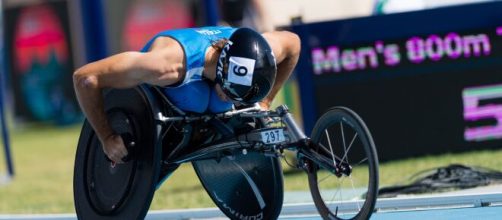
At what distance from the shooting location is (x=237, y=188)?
6.27 metres

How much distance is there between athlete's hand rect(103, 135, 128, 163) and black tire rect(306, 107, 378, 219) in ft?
3.43

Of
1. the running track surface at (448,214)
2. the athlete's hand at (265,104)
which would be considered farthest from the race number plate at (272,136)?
the running track surface at (448,214)

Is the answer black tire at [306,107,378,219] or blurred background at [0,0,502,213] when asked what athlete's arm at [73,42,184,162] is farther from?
blurred background at [0,0,502,213]

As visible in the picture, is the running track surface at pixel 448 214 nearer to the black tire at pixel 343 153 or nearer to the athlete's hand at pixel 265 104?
the black tire at pixel 343 153

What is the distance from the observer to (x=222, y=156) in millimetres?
5781

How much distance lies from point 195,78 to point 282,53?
0.72m

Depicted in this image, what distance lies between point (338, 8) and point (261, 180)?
12.5 m

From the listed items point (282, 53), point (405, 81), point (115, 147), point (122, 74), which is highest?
point (122, 74)

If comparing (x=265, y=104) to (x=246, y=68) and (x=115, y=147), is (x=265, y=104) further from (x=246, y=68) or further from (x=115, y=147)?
(x=115, y=147)

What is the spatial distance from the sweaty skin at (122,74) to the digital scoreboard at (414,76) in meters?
3.75

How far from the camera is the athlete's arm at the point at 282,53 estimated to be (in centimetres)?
592

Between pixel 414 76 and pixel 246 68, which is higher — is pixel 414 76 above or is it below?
below

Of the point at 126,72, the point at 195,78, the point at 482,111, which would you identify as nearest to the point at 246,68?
the point at 195,78

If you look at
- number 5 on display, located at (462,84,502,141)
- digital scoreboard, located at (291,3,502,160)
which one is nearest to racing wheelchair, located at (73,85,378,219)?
digital scoreboard, located at (291,3,502,160)
